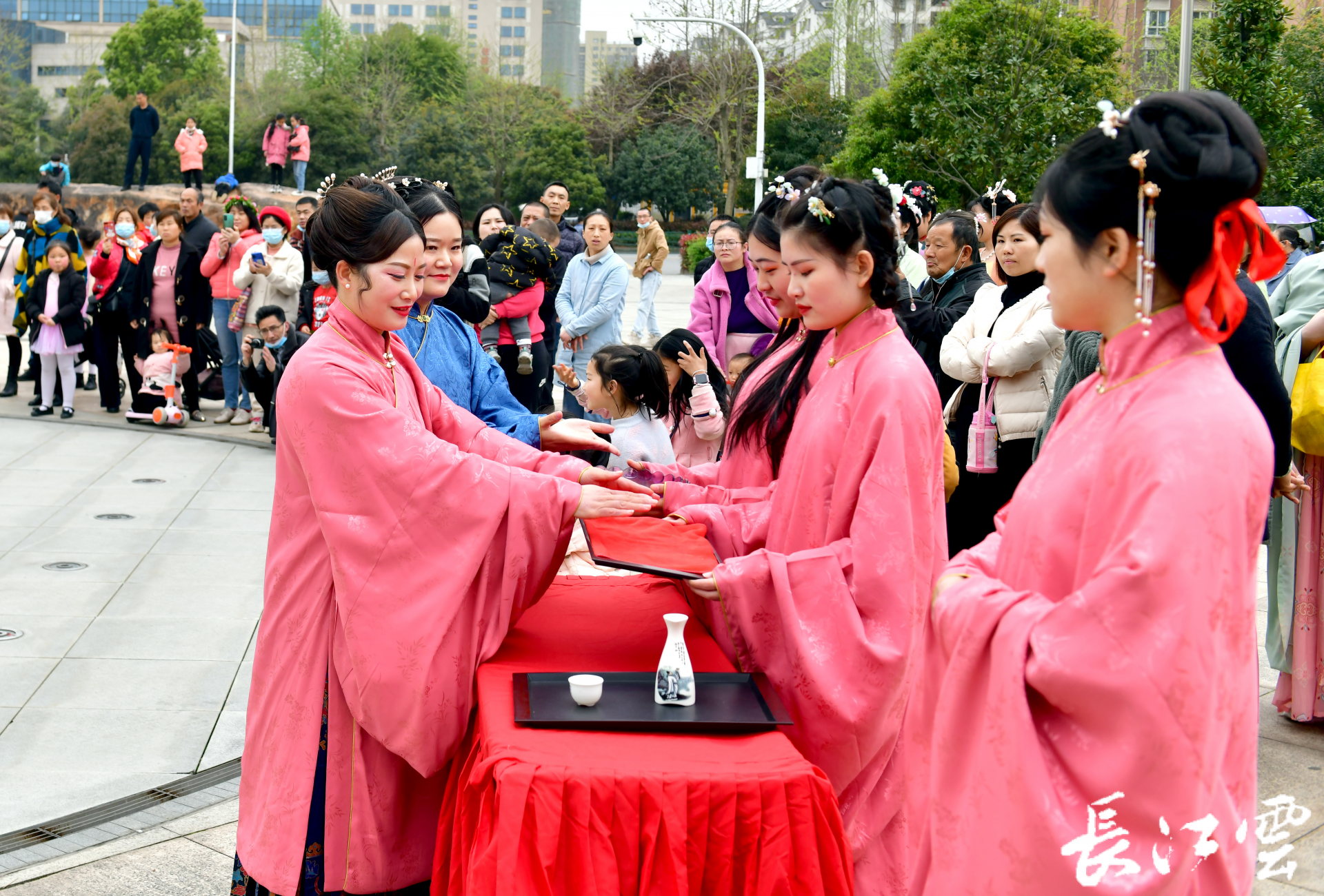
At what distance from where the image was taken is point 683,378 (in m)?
4.96

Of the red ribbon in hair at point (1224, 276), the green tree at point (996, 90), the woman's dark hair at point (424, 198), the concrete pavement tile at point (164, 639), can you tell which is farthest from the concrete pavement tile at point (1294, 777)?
the green tree at point (996, 90)

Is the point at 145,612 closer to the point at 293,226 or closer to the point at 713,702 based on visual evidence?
the point at 713,702

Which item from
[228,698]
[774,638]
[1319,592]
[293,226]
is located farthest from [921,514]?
[293,226]

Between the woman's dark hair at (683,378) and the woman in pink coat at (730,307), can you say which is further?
the woman in pink coat at (730,307)

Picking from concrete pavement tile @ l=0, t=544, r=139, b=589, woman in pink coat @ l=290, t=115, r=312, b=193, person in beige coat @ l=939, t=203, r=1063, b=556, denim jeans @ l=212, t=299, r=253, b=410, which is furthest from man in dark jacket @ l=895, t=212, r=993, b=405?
woman in pink coat @ l=290, t=115, r=312, b=193

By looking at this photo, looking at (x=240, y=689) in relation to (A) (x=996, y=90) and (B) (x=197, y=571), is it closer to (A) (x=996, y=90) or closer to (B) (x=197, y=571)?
(B) (x=197, y=571)

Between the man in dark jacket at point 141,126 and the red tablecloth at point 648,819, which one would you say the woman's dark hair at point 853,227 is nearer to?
the red tablecloth at point 648,819

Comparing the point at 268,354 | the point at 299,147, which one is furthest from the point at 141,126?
the point at 268,354

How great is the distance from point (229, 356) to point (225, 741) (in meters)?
6.55

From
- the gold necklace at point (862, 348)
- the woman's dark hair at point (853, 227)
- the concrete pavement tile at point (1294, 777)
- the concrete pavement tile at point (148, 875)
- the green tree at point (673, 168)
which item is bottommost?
the concrete pavement tile at point (148, 875)

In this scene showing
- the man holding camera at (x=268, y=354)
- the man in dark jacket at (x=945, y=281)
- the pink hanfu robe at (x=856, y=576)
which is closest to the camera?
the pink hanfu robe at (x=856, y=576)

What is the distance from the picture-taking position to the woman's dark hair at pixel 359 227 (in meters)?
2.45

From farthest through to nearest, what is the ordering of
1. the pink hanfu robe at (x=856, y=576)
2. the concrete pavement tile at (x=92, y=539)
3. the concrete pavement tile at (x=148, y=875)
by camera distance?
the concrete pavement tile at (x=92, y=539) → the concrete pavement tile at (x=148, y=875) → the pink hanfu robe at (x=856, y=576)

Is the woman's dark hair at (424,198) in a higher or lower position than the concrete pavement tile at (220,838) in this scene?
higher
